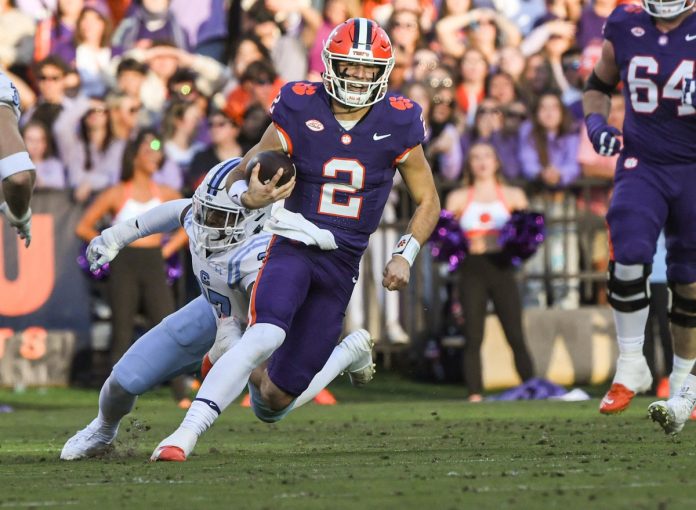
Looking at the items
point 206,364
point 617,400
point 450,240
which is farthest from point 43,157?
point 617,400

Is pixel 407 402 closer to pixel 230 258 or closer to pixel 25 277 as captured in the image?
pixel 25 277

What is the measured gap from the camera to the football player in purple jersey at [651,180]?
8500 millimetres

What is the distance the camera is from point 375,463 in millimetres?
6957

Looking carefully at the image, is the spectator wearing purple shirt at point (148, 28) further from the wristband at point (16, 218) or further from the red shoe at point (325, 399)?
the wristband at point (16, 218)

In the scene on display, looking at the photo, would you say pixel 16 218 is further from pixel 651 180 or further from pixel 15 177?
pixel 651 180

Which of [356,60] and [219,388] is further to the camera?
[356,60]

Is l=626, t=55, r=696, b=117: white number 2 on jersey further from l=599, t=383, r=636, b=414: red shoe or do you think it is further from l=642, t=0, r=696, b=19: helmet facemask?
l=599, t=383, r=636, b=414: red shoe

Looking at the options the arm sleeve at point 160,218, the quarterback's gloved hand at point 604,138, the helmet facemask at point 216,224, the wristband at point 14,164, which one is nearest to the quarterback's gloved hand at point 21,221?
the wristband at point 14,164

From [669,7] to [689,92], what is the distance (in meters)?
0.48

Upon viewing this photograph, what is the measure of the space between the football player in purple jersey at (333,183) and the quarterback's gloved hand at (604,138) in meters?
1.24

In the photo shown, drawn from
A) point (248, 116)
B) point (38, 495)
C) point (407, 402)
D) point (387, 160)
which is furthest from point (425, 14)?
point (38, 495)

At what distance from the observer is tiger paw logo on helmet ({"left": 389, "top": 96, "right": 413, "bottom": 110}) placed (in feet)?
25.5

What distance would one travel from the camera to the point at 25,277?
13.0 metres

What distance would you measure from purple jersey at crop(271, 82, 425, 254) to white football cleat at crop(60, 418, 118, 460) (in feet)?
4.83
